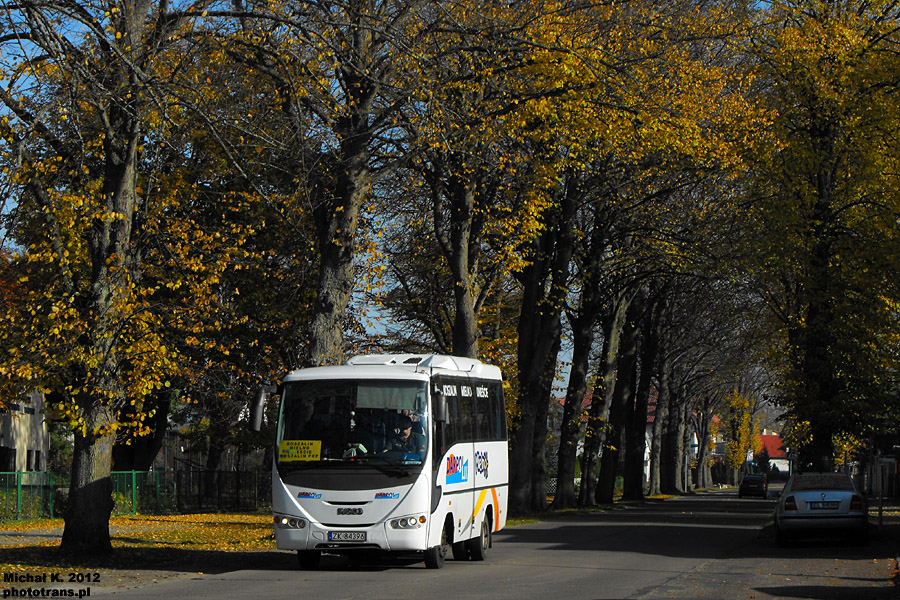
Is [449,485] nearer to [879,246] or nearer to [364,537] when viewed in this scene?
[364,537]

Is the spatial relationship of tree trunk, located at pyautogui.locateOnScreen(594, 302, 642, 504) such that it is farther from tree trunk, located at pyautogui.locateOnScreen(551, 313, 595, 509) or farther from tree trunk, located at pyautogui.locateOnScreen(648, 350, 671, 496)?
tree trunk, located at pyautogui.locateOnScreen(648, 350, 671, 496)

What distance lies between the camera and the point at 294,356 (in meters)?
35.2

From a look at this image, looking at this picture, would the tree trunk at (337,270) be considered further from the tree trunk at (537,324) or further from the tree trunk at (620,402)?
the tree trunk at (620,402)

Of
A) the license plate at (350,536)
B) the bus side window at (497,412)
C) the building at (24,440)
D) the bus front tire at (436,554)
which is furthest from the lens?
the building at (24,440)

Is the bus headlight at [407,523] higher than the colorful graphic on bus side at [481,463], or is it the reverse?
the colorful graphic on bus side at [481,463]

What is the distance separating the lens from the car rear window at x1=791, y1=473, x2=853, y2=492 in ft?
75.0

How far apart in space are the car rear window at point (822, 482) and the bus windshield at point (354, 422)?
9.97 meters

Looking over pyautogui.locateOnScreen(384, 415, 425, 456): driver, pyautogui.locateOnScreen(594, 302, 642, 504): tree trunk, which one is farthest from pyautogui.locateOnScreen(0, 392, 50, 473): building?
pyautogui.locateOnScreen(384, 415, 425, 456): driver

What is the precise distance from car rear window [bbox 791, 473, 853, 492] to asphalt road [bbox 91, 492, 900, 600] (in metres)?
1.18

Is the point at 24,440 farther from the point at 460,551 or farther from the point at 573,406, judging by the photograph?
the point at 460,551

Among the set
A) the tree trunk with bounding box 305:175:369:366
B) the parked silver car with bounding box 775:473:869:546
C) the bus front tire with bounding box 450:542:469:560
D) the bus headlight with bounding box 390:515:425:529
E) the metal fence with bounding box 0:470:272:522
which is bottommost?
the metal fence with bounding box 0:470:272:522

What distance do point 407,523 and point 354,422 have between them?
1696 mm

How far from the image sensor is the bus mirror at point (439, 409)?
1656 centimetres

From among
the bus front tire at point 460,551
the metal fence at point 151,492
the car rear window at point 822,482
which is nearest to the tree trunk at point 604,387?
the metal fence at point 151,492
